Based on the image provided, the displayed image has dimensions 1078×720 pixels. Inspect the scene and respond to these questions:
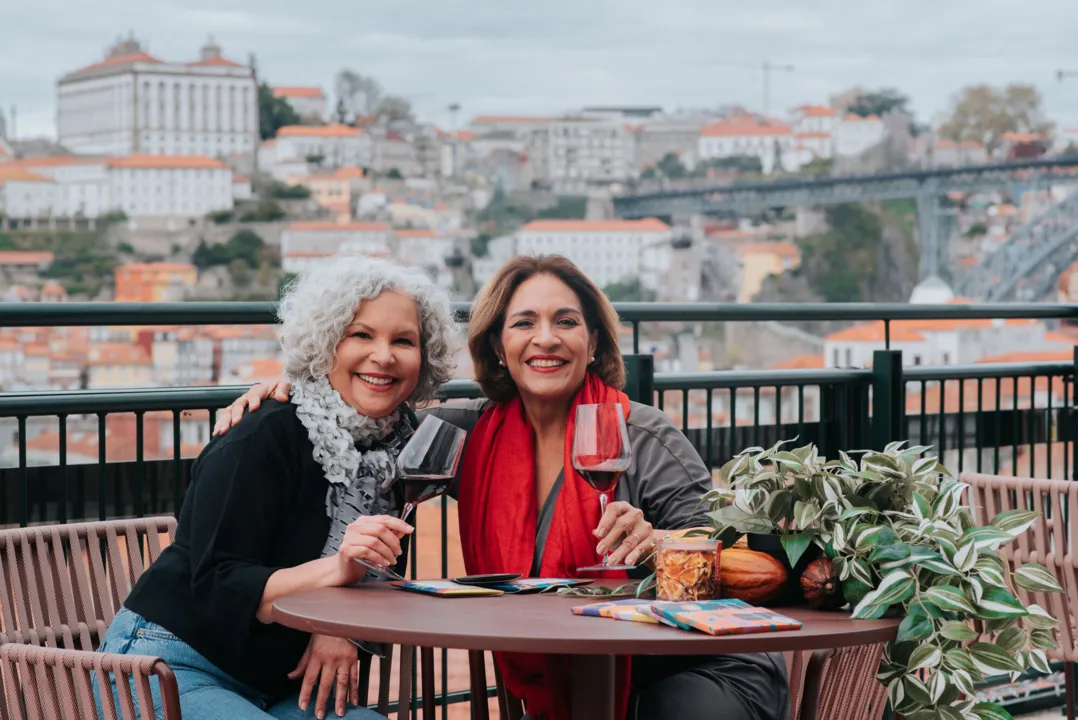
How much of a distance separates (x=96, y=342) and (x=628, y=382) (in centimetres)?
7179

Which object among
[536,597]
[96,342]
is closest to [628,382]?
[536,597]

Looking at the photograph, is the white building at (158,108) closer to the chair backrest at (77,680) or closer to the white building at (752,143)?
the white building at (752,143)

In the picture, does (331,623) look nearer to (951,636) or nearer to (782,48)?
(951,636)

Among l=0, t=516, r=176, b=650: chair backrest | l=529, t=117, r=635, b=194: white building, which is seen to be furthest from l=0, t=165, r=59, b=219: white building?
l=0, t=516, r=176, b=650: chair backrest

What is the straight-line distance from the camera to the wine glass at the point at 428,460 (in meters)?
1.77

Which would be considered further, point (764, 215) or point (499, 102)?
point (499, 102)

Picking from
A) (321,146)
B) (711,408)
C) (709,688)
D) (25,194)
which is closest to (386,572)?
(709,688)

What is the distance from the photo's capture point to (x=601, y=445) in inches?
71.3

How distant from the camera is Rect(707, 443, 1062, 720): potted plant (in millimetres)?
1567

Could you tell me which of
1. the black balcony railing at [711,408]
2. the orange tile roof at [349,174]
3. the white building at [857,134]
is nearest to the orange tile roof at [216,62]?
the orange tile roof at [349,174]

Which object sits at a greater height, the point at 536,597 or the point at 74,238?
the point at 74,238

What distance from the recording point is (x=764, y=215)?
78.5m

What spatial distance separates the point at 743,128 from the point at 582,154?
11953mm

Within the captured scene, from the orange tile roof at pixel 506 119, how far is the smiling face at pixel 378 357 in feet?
294
